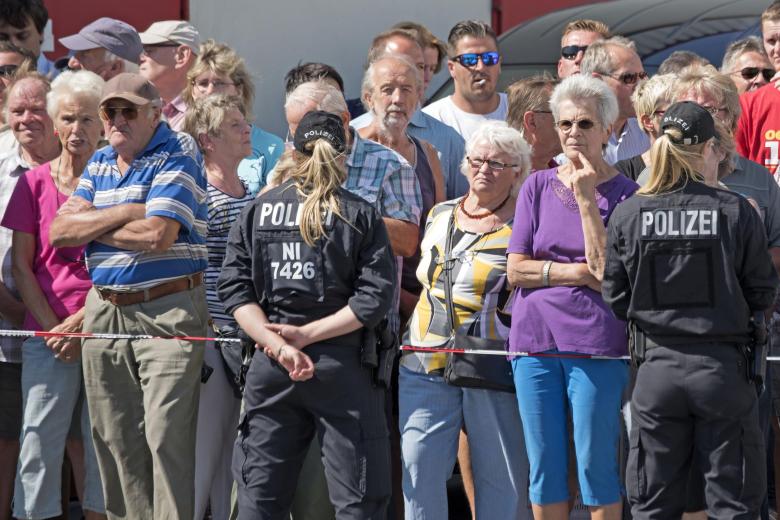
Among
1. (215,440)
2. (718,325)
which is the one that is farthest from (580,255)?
(215,440)

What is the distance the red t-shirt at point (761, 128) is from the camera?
244 inches

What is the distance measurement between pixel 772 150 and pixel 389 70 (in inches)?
70.0

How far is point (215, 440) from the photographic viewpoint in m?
5.81

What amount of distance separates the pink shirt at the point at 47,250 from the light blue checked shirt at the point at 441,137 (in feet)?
4.82

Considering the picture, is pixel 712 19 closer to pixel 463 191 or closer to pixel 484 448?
pixel 463 191

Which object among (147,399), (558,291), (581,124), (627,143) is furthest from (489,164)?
(147,399)

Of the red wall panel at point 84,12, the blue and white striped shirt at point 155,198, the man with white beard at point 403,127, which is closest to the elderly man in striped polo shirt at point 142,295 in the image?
the blue and white striped shirt at point 155,198

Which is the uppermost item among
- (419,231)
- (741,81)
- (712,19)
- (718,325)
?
(712,19)

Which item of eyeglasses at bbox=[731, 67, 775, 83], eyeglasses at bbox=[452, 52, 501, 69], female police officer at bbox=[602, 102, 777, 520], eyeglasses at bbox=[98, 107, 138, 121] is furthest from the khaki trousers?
eyeglasses at bbox=[731, 67, 775, 83]

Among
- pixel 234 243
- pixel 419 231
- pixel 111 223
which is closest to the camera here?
pixel 234 243

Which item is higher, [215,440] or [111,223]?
[111,223]

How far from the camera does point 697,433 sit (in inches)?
188

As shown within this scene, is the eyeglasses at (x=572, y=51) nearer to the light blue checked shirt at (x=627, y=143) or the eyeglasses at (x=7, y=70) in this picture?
the light blue checked shirt at (x=627, y=143)

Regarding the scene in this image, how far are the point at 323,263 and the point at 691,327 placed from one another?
132cm
